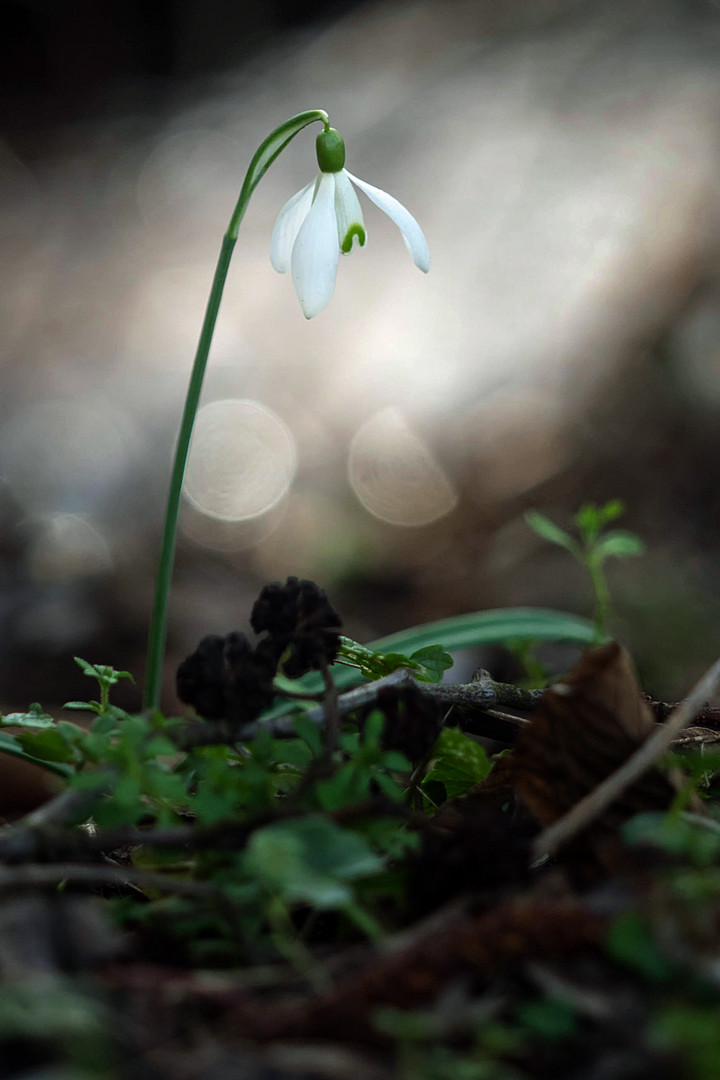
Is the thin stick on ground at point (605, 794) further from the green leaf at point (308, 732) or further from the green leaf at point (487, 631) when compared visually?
the green leaf at point (487, 631)

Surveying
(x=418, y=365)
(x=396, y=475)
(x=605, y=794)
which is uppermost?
(x=418, y=365)

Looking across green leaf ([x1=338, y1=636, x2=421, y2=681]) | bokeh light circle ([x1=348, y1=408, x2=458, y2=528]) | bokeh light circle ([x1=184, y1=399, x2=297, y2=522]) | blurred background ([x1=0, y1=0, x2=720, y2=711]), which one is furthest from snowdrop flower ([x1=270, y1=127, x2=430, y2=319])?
bokeh light circle ([x1=184, y1=399, x2=297, y2=522])

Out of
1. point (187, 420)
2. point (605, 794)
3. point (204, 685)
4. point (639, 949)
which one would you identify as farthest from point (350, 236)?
point (639, 949)

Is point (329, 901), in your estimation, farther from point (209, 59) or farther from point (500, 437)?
point (209, 59)

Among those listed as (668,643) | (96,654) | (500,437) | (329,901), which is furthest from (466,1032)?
(500,437)

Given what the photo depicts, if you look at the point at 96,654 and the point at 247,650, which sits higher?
the point at 96,654

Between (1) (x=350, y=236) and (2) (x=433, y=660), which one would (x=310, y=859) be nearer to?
(2) (x=433, y=660)
